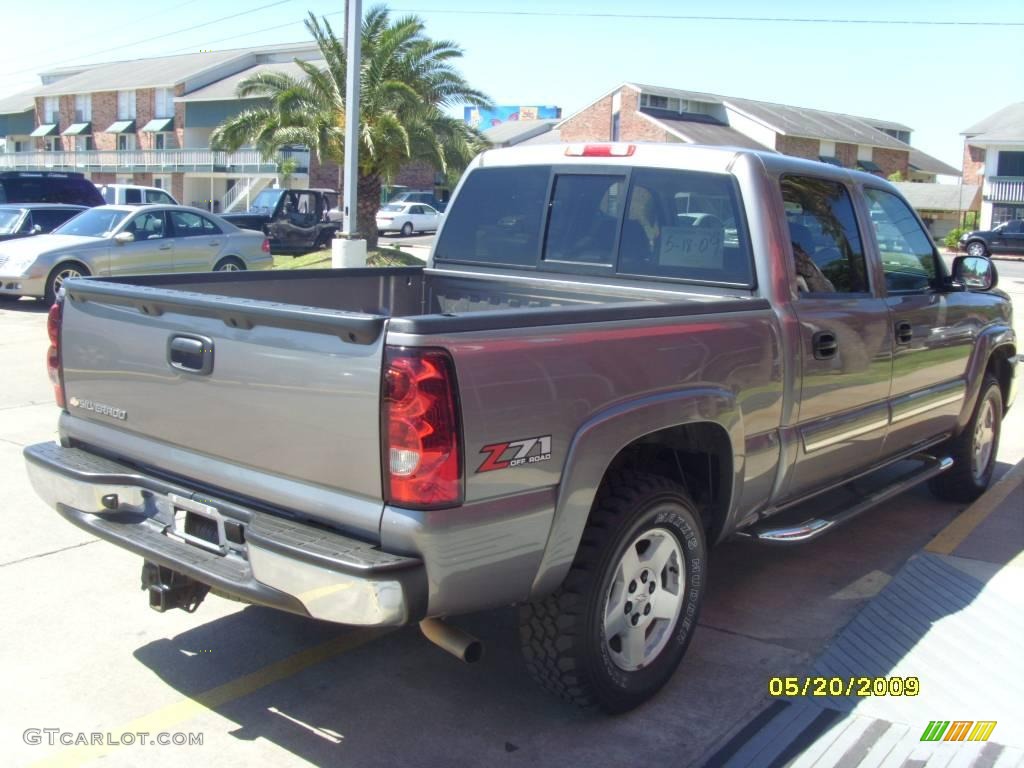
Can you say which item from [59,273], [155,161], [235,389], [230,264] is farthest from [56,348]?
[155,161]

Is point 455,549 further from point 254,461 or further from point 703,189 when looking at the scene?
point 703,189

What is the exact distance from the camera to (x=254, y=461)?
132 inches

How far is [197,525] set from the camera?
354 cm

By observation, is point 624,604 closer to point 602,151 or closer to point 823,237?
point 823,237

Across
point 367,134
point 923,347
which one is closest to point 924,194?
point 367,134

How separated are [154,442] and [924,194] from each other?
2202 inches

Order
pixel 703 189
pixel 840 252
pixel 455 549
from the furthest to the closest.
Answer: pixel 840 252
pixel 703 189
pixel 455 549

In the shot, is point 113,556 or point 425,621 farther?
point 113,556

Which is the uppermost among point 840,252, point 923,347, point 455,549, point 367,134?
point 367,134

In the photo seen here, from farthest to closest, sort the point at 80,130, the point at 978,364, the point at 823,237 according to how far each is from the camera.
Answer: the point at 80,130, the point at 978,364, the point at 823,237

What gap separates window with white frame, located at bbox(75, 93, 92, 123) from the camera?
56.7 m

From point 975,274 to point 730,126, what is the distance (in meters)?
50.3
